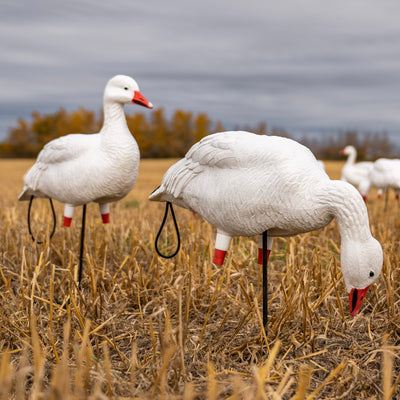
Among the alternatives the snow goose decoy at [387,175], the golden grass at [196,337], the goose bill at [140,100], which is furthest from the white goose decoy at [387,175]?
the goose bill at [140,100]

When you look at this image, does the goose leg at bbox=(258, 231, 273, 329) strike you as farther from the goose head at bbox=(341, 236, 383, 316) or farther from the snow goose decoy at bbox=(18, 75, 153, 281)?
the snow goose decoy at bbox=(18, 75, 153, 281)

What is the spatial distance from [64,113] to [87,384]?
34795mm

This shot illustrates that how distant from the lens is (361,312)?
290 centimetres

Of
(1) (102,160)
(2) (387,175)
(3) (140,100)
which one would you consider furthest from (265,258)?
(2) (387,175)

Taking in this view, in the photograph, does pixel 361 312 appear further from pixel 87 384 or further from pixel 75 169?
pixel 75 169

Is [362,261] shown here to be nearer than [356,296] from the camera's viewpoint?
Yes

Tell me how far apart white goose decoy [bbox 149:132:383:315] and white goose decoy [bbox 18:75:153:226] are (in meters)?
0.80

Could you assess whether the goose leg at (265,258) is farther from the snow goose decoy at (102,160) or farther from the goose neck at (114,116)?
the goose neck at (114,116)

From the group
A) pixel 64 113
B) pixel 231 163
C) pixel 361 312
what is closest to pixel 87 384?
pixel 231 163

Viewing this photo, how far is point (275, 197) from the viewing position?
7.01 feet

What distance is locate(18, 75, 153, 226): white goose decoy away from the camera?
307 centimetres

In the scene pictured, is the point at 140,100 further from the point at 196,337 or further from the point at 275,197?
the point at 196,337

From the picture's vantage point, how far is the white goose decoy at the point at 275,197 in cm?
205

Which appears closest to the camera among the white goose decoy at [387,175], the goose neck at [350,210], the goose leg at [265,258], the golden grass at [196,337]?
the golden grass at [196,337]
